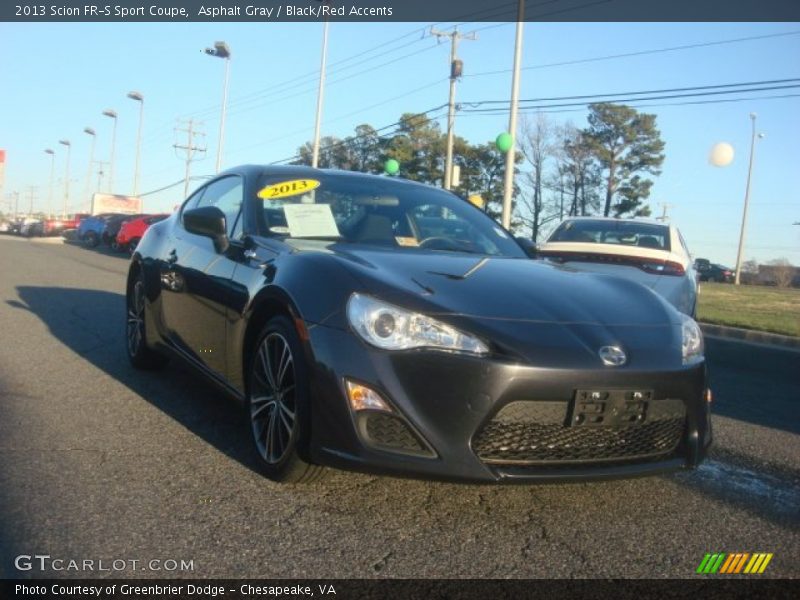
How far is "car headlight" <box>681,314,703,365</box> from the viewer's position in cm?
319

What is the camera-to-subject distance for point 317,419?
9.71 ft

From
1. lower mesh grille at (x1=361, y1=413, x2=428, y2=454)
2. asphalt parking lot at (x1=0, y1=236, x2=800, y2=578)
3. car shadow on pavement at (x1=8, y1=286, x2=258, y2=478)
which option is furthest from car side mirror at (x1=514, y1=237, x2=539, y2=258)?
lower mesh grille at (x1=361, y1=413, x2=428, y2=454)

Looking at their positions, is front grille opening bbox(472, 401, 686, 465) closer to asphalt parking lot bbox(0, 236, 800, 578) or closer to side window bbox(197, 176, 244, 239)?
asphalt parking lot bbox(0, 236, 800, 578)

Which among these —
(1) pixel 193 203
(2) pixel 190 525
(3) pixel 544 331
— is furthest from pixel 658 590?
(1) pixel 193 203

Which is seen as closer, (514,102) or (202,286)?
(202,286)

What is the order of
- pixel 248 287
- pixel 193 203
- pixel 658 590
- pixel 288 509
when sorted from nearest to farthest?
pixel 658 590 < pixel 288 509 < pixel 248 287 < pixel 193 203

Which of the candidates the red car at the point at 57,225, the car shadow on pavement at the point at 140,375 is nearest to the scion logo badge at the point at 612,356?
the car shadow on pavement at the point at 140,375

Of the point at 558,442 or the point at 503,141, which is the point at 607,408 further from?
the point at 503,141

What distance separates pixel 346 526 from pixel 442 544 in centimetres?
38

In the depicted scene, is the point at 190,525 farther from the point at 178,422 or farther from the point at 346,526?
the point at 178,422

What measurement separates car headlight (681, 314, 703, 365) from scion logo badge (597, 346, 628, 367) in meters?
0.36

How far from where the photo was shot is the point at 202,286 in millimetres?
4270

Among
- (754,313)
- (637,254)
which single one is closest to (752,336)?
(754,313)

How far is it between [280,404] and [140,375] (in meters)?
2.58
